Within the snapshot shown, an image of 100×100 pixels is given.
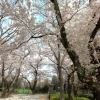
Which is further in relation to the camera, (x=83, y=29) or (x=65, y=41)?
(x=83, y=29)

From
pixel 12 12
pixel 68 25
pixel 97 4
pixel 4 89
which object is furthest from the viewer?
pixel 4 89

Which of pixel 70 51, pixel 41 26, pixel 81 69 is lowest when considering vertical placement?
pixel 81 69

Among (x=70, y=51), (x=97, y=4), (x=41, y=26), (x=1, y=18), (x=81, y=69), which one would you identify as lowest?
(x=81, y=69)

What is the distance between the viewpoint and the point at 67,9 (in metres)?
8.38

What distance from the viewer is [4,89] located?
1134 inches

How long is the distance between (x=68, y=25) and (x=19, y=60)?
638 inches

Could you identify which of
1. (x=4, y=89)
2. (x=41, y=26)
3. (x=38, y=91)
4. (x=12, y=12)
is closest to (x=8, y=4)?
(x=12, y=12)

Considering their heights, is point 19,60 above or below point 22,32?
above

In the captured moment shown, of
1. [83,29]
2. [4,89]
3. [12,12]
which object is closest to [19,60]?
[4,89]

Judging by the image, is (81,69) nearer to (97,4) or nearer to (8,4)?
(97,4)

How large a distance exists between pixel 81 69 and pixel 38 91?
42.3 m

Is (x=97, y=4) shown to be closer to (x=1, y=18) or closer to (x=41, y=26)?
(x=41, y=26)

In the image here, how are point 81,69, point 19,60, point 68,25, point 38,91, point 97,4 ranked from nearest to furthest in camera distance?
1. point 81,69
2. point 97,4
3. point 68,25
4. point 19,60
5. point 38,91

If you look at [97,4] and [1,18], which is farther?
[1,18]
